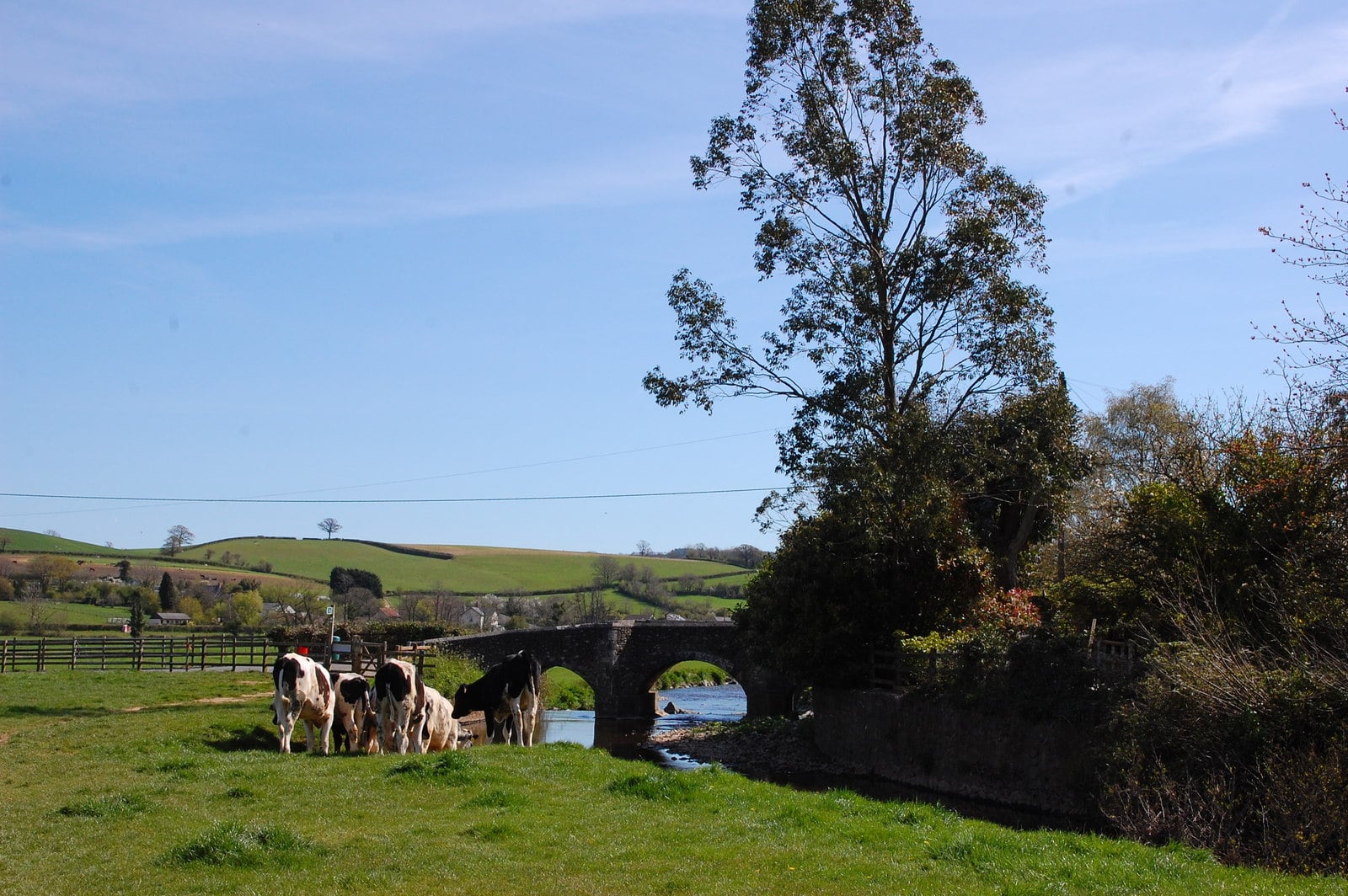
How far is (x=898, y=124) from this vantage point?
26.2m

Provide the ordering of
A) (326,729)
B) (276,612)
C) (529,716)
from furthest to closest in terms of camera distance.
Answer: (276,612)
(529,716)
(326,729)

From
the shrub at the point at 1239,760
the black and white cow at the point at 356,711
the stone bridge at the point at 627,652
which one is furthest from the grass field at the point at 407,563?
the shrub at the point at 1239,760

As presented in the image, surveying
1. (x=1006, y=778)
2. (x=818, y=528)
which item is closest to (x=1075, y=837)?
(x=1006, y=778)

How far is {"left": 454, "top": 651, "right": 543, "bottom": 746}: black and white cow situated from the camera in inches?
878

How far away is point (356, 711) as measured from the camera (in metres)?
19.1

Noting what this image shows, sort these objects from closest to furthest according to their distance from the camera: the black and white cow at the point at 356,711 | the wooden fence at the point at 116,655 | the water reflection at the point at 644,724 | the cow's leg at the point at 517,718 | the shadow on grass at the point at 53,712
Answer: the black and white cow at the point at 356,711 < the cow's leg at the point at 517,718 < the shadow on grass at the point at 53,712 < the water reflection at the point at 644,724 < the wooden fence at the point at 116,655

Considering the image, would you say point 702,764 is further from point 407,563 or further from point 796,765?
point 407,563

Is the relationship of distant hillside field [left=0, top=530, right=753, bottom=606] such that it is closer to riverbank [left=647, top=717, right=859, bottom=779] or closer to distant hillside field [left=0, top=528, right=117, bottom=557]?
distant hillside field [left=0, top=528, right=117, bottom=557]

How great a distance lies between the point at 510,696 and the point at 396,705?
4.22m

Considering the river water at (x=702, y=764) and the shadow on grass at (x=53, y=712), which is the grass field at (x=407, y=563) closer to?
the river water at (x=702, y=764)

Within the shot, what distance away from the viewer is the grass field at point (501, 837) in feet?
28.7

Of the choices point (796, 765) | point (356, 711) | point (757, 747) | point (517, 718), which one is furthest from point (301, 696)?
point (757, 747)

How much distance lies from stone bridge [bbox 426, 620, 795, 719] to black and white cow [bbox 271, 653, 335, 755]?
82.3ft

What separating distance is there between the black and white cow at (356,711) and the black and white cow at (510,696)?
3.48 metres
